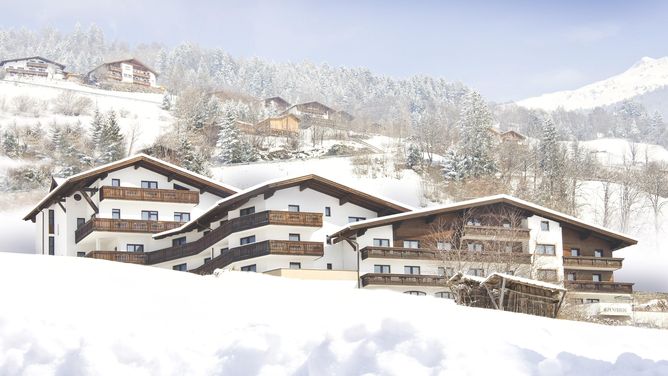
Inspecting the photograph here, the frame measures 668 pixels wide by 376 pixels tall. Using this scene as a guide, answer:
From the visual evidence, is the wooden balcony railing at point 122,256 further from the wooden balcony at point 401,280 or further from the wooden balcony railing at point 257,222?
the wooden balcony at point 401,280

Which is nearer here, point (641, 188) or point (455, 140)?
point (641, 188)

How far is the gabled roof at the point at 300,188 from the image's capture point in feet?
182

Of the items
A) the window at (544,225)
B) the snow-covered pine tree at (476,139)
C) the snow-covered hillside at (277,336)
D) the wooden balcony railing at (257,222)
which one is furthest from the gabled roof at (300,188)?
the snow-covered pine tree at (476,139)

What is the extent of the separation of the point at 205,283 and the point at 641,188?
344 feet

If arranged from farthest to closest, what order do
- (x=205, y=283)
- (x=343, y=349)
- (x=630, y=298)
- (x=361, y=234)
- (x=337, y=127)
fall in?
(x=337, y=127) < (x=630, y=298) < (x=361, y=234) < (x=205, y=283) < (x=343, y=349)

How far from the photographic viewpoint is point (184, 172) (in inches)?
2483

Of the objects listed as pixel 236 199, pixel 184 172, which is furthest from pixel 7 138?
pixel 236 199

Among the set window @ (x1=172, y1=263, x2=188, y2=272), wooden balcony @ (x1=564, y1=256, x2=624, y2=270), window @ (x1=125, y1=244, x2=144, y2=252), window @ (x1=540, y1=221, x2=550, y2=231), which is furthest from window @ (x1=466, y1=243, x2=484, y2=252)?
window @ (x1=125, y1=244, x2=144, y2=252)

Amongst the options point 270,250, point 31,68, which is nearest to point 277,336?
point 270,250

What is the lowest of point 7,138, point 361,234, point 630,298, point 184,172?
point 630,298

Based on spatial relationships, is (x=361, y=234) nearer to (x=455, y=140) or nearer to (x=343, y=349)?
(x=343, y=349)

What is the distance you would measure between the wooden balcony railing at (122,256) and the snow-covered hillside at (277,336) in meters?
41.3

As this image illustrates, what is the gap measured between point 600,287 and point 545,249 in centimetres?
408

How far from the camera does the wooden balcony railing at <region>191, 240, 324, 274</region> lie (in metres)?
53.9
